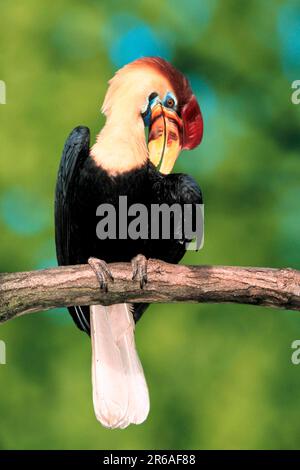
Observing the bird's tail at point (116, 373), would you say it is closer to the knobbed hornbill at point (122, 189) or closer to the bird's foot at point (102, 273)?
the knobbed hornbill at point (122, 189)

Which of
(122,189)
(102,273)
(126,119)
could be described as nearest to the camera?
(102,273)

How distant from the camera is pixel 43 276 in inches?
94.8

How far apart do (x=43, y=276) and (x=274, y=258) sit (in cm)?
180

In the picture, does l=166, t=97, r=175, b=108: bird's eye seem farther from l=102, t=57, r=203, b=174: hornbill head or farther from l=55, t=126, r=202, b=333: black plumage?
l=55, t=126, r=202, b=333: black plumage

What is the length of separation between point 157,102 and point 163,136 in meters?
0.13

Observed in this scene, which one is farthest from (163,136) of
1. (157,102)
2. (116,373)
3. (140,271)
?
(116,373)

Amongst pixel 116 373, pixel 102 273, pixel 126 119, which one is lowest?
pixel 116 373

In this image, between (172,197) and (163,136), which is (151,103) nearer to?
(163,136)

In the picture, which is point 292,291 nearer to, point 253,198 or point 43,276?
point 43,276

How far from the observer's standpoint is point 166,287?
245 centimetres

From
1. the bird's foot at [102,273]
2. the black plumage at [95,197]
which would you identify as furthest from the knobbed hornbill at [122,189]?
the bird's foot at [102,273]

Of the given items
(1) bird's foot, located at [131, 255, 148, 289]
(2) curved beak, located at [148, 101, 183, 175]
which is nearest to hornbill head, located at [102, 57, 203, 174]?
(2) curved beak, located at [148, 101, 183, 175]

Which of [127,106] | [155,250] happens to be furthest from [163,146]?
[155,250]

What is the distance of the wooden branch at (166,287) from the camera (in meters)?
2.41
